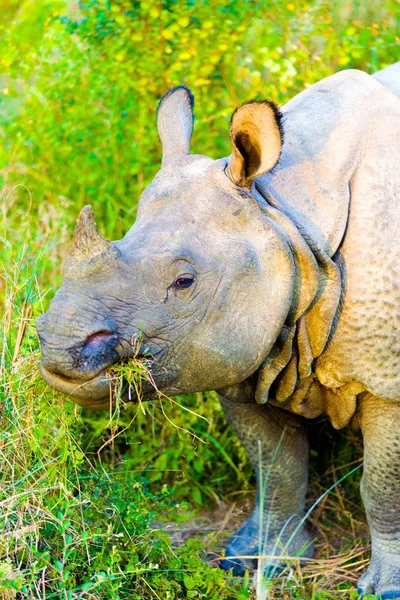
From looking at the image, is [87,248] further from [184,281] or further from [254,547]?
[254,547]

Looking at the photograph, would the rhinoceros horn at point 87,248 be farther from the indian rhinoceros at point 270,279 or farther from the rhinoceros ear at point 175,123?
the rhinoceros ear at point 175,123

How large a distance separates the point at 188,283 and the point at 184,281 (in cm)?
2

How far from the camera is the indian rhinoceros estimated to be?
3826 millimetres

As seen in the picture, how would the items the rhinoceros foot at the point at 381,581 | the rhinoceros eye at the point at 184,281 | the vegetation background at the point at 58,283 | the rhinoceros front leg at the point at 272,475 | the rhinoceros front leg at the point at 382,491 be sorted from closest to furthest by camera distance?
the rhinoceros eye at the point at 184,281
the vegetation background at the point at 58,283
the rhinoceros front leg at the point at 382,491
the rhinoceros foot at the point at 381,581
the rhinoceros front leg at the point at 272,475

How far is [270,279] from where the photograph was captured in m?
4.14

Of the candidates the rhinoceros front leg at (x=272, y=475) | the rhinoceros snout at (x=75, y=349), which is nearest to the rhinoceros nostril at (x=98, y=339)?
the rhinoceros snout at (x=75, y=349)

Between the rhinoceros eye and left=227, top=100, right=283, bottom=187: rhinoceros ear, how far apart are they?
0.47 meters

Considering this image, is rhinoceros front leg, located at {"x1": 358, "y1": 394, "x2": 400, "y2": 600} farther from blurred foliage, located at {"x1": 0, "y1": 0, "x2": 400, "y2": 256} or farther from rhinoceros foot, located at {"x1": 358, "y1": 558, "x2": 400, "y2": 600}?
blurred foliage, located at {"x1": 0, "y1": 0, "x2": 400, "y2": 256}

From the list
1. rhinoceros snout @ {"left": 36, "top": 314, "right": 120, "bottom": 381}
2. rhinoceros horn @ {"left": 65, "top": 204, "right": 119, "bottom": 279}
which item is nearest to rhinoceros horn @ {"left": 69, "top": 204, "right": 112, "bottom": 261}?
rhinoceros horn @ {"left": 65, "top": 204, "right": 119, "bottom": 279}

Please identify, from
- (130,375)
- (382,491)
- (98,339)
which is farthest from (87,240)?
(382,491)

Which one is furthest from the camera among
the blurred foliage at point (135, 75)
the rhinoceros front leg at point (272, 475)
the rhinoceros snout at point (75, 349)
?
the blurred foliage at point (135, 75)

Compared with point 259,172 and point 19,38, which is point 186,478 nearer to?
point 259,172

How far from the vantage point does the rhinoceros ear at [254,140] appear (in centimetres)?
407

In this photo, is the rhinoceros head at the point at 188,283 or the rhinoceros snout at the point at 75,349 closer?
the rhinoceros snout at the point at 75,349
